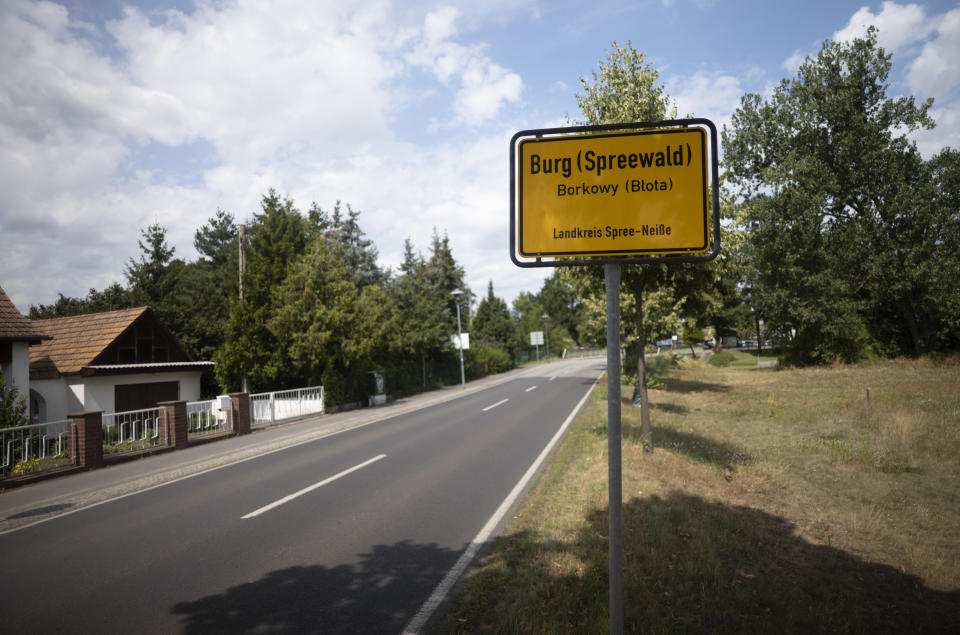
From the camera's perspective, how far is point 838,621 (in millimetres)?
3869

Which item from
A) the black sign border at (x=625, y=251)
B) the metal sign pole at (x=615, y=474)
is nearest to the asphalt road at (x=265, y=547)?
the metal sign pole at (x=615, y=474)

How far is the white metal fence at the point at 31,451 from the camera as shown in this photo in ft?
35.1

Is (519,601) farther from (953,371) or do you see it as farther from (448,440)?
(953,371)

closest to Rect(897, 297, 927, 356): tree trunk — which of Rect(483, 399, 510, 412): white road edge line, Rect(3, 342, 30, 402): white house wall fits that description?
Rect(483, 399, 510, 412): white road edge line

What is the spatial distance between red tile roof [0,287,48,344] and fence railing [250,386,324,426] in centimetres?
645

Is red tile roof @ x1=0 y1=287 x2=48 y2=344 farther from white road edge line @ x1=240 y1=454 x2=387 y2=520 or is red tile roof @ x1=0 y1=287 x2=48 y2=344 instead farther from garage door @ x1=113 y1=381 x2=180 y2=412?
white road edge line @ x1=240 y1=454 x2=387 y2=520

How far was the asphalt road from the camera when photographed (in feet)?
14.2

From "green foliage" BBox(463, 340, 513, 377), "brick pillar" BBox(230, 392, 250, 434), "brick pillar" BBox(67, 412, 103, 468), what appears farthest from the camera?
"green foliage" BBox(463, 340, 513, 377)

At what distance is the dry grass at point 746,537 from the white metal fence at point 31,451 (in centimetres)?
1122

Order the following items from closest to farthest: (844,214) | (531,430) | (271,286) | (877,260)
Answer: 1. (531,430)
2. (271,286)
3. (877,260)
4. (844,214)

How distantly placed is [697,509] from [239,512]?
6492 mm

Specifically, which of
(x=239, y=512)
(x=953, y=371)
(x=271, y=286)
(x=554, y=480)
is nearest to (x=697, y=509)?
(x=554, y=480)

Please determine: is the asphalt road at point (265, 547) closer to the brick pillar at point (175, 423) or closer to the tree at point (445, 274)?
the brick pillar at point (175, 423)

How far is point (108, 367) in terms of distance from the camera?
17.6 m
